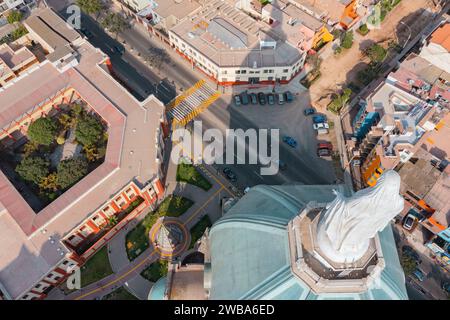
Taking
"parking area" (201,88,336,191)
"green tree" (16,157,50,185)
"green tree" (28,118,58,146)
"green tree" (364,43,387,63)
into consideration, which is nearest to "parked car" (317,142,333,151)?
"parking area" (201,88,336,191)

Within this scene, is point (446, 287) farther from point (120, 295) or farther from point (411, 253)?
point (120, 295)

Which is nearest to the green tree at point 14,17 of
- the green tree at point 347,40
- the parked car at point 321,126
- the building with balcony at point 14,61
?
the building with balcony at point 14,61

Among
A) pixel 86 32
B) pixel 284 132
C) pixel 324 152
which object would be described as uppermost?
pixel 86 32

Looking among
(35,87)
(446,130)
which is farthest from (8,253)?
(446,130)

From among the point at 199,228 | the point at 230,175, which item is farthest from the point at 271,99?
the point at 199,228

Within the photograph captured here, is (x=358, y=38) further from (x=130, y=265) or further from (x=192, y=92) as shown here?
(x=130, y=265)

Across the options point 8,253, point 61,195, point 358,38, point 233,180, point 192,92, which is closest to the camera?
point 8,253

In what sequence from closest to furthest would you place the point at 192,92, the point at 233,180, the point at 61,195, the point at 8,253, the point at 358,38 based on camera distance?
the point at 8,253 → the point at 61,195 → the point at 233,180 → the point at 192,92 → the point at 358,38
